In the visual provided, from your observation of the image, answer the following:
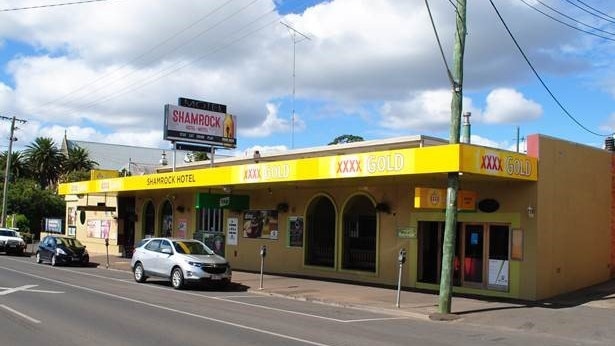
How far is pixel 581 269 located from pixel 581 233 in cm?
108

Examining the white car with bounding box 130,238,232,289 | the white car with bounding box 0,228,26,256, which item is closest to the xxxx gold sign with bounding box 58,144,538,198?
the white car with bounding box 130,238,232,289

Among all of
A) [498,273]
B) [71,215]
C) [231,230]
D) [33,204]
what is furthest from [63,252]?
[33,204]

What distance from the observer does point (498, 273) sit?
17.7 m

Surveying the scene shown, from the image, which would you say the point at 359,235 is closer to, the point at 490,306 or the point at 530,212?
the point at 530,212

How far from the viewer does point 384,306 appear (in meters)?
15.5

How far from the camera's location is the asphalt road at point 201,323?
32.9 ft

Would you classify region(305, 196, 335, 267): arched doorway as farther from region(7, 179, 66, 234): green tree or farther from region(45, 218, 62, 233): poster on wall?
region(7, 179, 66, 234): green tree

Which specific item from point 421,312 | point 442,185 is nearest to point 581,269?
point 442,185

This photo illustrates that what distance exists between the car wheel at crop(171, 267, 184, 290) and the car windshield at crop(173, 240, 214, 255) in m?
0.68

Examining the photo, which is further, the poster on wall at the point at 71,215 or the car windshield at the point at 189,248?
the poster on wall at the point at 71,215

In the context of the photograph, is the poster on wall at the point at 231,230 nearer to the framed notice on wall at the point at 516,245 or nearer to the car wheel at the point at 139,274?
the car wheel at the point at 139,274

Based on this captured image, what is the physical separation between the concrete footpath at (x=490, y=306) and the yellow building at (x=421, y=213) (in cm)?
99

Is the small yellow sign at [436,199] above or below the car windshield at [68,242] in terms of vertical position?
above

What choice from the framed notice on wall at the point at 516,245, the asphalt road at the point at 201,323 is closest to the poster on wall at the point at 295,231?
the asphalt road at the point at 201,323
